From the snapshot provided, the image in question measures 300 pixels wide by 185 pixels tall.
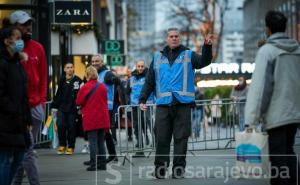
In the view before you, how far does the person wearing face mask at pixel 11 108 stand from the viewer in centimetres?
796

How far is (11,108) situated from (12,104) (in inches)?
1.7

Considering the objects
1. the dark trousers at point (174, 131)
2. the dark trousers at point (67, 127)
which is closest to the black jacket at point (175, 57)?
the dark trousers at point (174, 131)

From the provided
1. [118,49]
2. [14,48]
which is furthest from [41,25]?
[118,49]

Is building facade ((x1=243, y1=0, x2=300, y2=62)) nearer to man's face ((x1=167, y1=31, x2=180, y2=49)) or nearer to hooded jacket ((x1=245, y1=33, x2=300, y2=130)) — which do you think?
man's face ((x1=167, y1=31, x2=180, y2=49))

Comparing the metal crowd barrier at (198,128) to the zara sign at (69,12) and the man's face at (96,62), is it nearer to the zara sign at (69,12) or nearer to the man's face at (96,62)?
the man's face at (96,62)

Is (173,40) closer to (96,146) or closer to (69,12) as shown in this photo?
(96,146)

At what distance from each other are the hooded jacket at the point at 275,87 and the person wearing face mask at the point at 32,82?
2510 millimetres

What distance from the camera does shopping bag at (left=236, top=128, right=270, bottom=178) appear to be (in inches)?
323

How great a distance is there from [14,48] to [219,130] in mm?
12192

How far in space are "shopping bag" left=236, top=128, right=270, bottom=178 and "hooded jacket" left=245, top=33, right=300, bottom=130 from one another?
14cm

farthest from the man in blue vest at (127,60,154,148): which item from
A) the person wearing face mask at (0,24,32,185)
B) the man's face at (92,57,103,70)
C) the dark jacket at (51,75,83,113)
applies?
the person wearing face mask at (0,24,32,185)

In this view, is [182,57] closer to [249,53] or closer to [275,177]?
[275,177]

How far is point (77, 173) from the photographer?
45.0 feet

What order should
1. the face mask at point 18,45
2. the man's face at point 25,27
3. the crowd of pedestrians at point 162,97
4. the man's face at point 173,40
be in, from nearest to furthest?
the crowd of pedestrians at point 162,97 → the face mask at point 18,45 → the man's face at point 25,27 → the man's face at point 173,40
